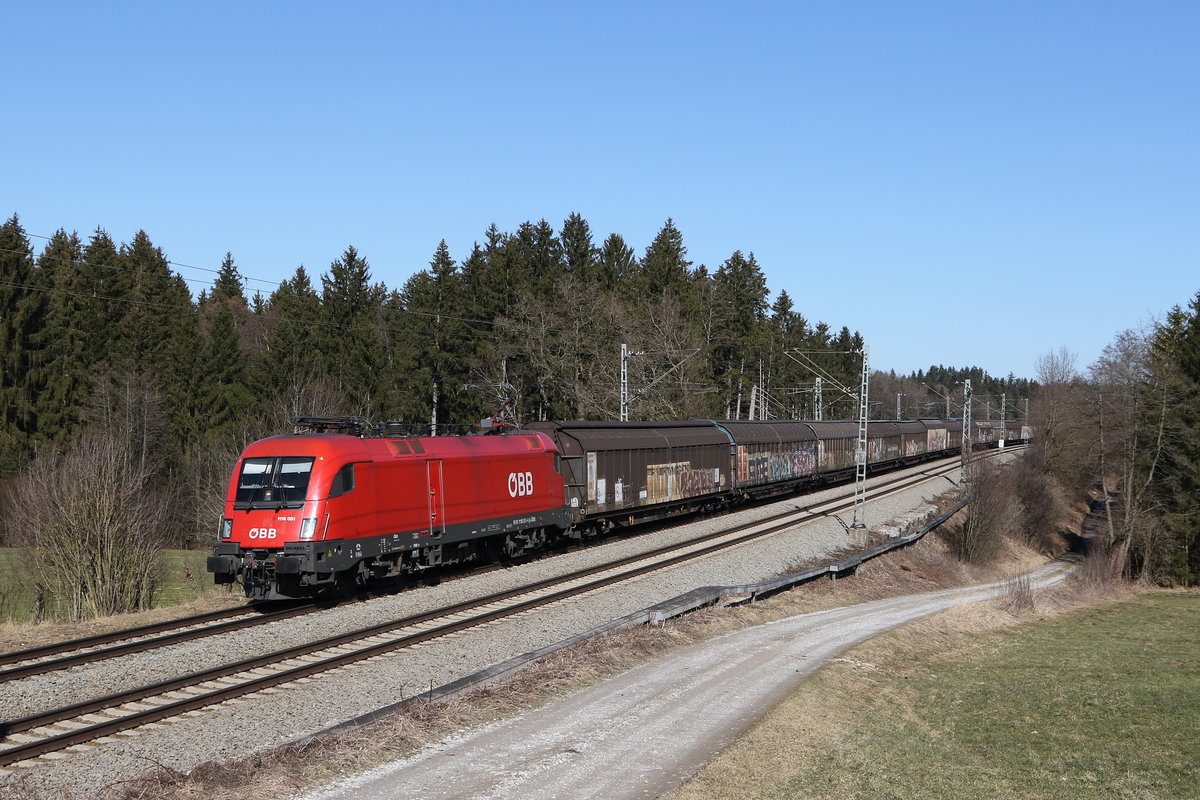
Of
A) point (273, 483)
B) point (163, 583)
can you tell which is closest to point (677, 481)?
point (163, 583)

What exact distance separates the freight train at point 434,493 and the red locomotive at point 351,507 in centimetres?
3

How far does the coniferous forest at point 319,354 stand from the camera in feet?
179

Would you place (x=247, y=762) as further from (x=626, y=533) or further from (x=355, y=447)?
(x=626, y=533)

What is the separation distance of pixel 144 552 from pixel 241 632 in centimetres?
730

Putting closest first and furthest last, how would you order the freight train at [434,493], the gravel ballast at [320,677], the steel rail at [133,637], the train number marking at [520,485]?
the gravel ballast at [320,677] < the steel rail at [133,637] < the freight train at [434,493] < the train number marking at [520,485]

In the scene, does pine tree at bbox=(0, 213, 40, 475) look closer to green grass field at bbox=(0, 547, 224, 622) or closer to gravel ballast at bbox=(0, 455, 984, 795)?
green grass field at bbox=(0, 547, 224, 622)

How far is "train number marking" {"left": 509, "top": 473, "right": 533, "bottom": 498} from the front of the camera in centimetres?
2612

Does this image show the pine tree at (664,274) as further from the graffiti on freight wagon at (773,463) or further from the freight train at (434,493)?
the freight train at (434,493)

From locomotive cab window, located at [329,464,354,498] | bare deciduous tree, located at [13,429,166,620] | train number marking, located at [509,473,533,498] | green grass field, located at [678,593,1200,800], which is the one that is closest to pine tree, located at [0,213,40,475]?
bare deciduous tree, located at [13,429,166,620]

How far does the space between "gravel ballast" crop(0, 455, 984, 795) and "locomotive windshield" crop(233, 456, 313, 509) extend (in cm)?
236

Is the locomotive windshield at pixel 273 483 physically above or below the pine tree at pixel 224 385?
below

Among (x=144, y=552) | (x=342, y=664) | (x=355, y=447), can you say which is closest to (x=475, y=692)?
(x=342, y=664)

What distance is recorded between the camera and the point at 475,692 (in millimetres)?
13258

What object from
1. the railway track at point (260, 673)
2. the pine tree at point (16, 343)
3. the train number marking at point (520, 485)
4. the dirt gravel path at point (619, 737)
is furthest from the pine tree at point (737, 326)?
the dirt gravel path at point (619, 737)
